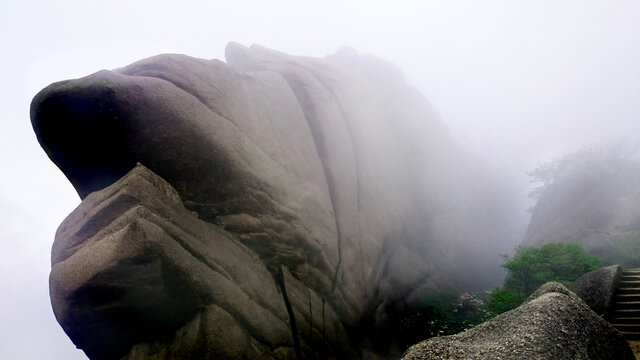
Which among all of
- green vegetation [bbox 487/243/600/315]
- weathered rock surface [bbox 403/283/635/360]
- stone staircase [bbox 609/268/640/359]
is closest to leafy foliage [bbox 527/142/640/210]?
green vegetation [bbox 487/243/600/315]

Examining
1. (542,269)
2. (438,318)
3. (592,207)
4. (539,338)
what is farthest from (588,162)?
(539,338)

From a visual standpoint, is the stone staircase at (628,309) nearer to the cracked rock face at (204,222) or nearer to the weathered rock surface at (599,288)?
the weathered rock surface at (599,288)

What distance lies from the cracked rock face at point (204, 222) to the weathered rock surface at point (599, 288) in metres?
7.27

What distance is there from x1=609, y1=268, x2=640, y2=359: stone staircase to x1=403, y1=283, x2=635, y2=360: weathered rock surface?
428 cm

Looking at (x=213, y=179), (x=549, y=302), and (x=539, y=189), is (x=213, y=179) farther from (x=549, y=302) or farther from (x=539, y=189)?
(x=539, y=189)

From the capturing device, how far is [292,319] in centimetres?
901

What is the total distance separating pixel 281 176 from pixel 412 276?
11.9 meters

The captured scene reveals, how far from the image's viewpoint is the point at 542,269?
12969 millimetres

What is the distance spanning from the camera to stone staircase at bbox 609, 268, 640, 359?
27.2ft

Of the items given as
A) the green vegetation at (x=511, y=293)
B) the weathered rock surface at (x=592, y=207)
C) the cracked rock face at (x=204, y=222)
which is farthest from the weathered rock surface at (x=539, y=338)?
the weathered rock surface at (x=592, y=207)

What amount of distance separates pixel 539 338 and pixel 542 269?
36.2ft

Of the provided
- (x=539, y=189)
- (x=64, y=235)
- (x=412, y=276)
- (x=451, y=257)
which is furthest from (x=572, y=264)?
(x=539, y=189)

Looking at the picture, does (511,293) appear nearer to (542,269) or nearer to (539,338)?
(542,269)

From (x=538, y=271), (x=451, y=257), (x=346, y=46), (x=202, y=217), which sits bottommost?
(x=451, y=257)
